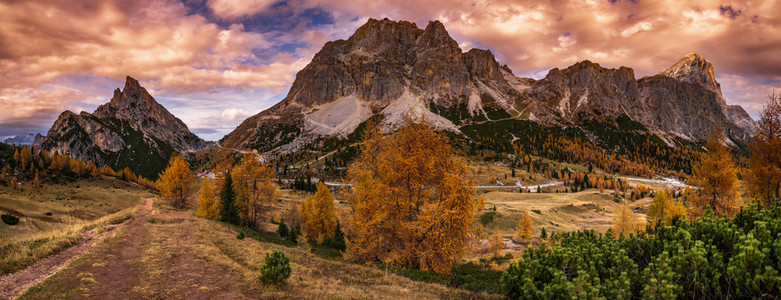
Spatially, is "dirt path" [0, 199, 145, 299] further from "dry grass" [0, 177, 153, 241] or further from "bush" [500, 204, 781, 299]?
"bush" [500, 204, 781, 299]

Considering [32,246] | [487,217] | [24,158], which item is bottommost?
[487,217]

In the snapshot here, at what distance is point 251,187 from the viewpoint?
4406 centimetres

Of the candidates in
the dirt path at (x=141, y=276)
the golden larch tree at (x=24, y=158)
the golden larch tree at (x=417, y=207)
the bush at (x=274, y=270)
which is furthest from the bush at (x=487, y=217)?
the golden larch tree at (x=24, y=158)

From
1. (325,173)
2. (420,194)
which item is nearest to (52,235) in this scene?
(420,194)

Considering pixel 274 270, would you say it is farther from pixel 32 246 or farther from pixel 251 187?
pixel 251 187

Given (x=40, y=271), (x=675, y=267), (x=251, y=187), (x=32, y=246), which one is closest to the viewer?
(x=675, y=267)

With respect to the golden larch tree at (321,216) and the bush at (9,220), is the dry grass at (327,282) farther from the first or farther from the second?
the bush at (9,220)

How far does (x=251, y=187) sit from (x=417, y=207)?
31.9m

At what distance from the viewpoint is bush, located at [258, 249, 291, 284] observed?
44.0 feet

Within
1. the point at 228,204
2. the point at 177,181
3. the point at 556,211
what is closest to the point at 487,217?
the point at 556,211

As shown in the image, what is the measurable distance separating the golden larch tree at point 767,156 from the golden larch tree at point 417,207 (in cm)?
2206

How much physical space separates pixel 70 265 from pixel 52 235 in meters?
9.61

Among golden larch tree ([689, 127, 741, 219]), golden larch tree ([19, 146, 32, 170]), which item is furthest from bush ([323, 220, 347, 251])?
golden larch tree ([19, 146, 32, 170])

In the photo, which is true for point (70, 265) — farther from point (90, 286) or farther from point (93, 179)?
point (93, 179)
